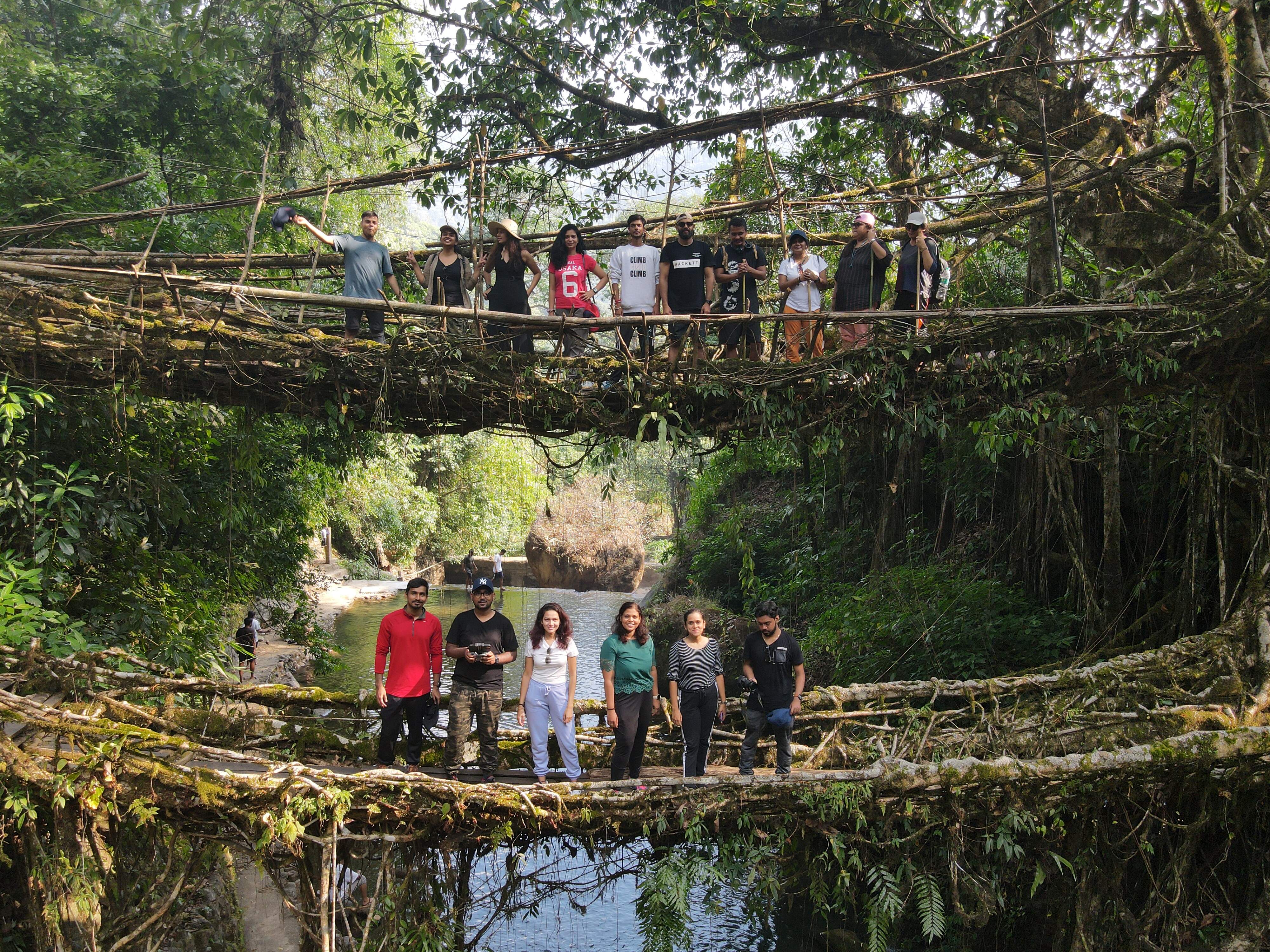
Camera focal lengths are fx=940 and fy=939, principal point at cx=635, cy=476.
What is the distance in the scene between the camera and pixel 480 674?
6418mm

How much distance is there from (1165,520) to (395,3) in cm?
963

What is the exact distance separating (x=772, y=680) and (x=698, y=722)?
23.3 inches

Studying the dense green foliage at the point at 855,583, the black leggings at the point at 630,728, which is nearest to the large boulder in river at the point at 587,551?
the dense green foliage at the point at 855,583

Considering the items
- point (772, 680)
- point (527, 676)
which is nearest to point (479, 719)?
point (527, 676)

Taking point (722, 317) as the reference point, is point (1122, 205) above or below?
above

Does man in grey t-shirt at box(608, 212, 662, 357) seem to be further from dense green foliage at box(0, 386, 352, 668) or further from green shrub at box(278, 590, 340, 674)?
green shrub at box(278, 590, 340, 674)

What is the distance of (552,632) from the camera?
633 centimetres

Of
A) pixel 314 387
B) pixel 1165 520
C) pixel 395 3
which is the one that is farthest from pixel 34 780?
pixel 1165 520

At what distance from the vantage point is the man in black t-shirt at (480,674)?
631 centimetres

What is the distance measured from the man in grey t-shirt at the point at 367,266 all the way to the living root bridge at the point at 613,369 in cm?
45

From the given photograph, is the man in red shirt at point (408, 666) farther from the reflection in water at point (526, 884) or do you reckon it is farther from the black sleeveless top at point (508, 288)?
the black sleeveless top at point (508, 288)

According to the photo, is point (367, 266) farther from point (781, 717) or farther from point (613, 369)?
point (781, 717)

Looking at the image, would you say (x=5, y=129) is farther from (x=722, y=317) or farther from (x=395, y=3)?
(x=722, y=317)

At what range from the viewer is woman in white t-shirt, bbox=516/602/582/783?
6.34m
